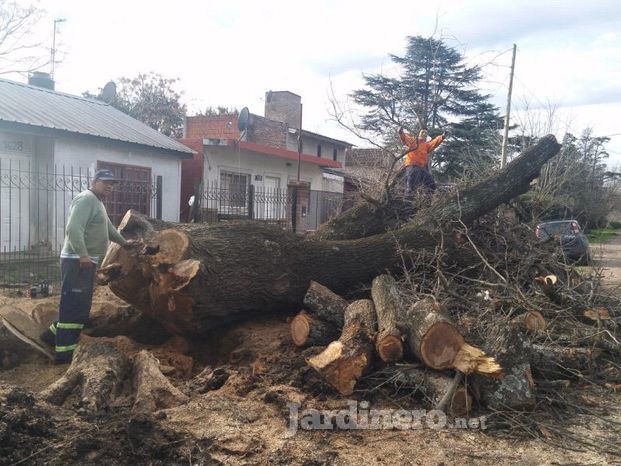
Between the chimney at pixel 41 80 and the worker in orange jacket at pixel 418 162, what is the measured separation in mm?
11729

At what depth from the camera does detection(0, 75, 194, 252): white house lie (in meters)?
10.2

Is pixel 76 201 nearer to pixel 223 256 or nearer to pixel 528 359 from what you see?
pixel 223 256

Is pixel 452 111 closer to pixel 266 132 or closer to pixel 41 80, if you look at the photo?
pixel 266 132

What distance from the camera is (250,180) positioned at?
55.8 feet

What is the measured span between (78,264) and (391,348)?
3.11m

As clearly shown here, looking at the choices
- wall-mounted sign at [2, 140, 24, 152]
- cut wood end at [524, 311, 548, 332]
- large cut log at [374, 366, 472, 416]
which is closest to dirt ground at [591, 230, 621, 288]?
cut wood end at [524, 311, 548, 332]

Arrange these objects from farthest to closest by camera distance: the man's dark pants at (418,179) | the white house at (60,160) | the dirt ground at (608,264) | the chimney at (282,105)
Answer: the chimney at (282,105)
the white house at (60,160)
the man's dark pants at (418,179)
the dirt ground at (608,264)

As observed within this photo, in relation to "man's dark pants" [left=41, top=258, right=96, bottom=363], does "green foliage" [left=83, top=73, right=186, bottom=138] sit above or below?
above

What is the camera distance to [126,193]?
11945 millimetres

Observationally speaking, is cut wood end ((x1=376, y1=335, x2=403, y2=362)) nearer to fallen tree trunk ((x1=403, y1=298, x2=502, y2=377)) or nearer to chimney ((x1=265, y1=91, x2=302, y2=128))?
fallen tree trunk ((x1=403, y1=298, x2=502, y2=377))

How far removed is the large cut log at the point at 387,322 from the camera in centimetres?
423

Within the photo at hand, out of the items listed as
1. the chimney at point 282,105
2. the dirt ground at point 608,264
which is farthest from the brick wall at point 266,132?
the dirt ground at point 608,264

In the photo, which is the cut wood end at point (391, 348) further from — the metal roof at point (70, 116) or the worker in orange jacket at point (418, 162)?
the metal roof at point (70, 116)

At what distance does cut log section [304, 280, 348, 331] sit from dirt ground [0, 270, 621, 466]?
19.9 inches
